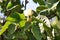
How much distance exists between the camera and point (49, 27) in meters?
0.81

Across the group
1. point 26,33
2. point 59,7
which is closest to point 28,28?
point 26,33

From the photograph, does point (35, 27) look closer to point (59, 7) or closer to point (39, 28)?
point (39, 28)

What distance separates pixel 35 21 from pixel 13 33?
125 mm

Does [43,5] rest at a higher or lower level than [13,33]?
higher

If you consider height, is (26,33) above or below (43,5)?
below

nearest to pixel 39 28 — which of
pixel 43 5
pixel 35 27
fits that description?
pixel 35 27

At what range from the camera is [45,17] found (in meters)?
0.84

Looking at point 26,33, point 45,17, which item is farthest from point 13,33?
point 45,17

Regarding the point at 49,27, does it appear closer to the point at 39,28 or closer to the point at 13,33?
the point at 39,28

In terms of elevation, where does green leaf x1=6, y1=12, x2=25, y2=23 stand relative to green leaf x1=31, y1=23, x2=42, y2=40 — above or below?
above

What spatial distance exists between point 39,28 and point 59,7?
129 millimetres

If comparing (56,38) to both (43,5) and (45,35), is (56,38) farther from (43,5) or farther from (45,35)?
(43,5)

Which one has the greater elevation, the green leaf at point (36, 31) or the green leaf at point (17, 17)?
the green leaf at point (17, 17)

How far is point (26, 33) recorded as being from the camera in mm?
888
